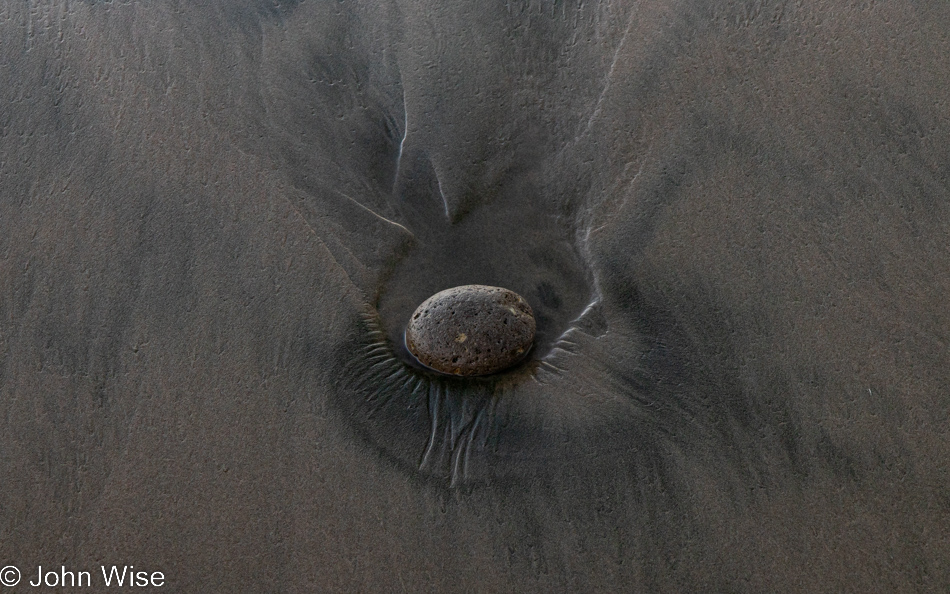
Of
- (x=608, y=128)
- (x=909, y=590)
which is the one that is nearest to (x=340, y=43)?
(x=608, y=128)

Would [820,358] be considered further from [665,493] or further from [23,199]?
[23,199]

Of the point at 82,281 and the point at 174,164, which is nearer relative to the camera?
the point at 82,281

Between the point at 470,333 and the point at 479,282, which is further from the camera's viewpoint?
the point at 479,282

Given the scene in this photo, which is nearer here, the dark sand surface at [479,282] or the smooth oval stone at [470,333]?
the dark sand surface at [479,282]

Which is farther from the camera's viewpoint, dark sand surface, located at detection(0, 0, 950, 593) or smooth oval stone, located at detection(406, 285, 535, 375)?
smooth oval stone, located at detection(406, 285, 535, 375)
